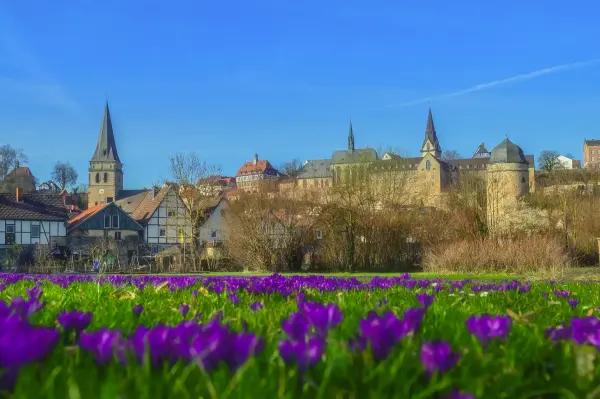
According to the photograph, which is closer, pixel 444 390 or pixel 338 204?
pixel 444 390

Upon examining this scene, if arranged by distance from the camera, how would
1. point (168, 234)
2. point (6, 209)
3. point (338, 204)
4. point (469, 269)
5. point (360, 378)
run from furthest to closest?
point (168, 234)
point (6, 209)
point (338, 204)
point (469, 269)
point (360, 378)

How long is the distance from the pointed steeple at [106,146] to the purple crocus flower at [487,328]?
130865 millimetres

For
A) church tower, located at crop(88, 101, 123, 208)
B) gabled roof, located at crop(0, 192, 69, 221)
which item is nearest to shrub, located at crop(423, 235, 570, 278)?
gabled roof, located at crop(0, 192, 69, 221)

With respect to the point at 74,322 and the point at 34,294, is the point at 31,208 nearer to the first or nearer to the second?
the point at 34,294

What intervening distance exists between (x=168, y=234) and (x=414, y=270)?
3201cm

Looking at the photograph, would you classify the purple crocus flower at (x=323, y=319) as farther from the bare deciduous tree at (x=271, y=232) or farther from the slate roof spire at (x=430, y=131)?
the slate roof spire at (x=430, y=131)

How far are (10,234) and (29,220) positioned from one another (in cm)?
171

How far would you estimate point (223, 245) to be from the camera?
3594 cm

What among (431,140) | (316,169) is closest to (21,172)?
(316,169)

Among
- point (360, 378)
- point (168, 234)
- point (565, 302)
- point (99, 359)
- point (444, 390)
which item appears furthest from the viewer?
point (168, 234)

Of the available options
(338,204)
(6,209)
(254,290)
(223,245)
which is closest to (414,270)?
(338,204)

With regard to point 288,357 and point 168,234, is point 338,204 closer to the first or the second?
point 168,234

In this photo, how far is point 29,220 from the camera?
169 ft

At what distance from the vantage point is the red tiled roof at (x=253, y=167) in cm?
16271
